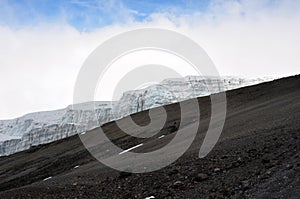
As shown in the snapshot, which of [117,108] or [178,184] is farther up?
[117,108]

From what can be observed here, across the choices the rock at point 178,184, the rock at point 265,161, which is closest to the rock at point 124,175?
the rock at point 178,184

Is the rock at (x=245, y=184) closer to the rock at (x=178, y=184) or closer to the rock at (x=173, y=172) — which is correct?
the rock at (x=178, y=184)

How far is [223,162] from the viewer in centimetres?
1105

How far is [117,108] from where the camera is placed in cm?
11600

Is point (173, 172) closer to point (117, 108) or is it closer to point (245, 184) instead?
point (245, 184)

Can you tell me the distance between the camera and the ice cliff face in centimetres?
10431

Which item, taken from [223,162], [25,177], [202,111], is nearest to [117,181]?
[223,162]

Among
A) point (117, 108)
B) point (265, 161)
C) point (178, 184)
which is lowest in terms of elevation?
point (178, 184)

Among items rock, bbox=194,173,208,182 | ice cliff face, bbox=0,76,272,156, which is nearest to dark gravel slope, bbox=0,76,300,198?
rock, bbox=194,173,208,182

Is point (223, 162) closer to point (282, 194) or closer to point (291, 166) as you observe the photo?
point (291, 166)

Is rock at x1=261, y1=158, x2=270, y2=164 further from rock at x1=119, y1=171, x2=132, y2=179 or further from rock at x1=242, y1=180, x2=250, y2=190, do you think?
rock at x1=119, y1=171, x2=132, y2=179

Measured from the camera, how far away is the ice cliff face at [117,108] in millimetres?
104312

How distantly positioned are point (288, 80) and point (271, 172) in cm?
2477

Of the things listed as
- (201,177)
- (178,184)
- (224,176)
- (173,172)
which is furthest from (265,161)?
(173,172)
